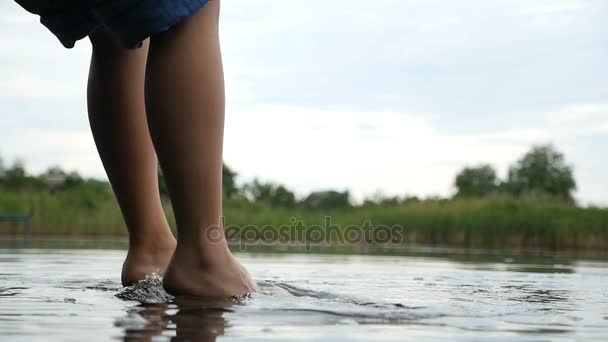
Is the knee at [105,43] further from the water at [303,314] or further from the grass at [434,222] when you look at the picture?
the grass at [434,222]

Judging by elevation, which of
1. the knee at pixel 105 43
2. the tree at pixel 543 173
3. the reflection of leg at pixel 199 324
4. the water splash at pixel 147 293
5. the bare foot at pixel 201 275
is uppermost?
the tree at pixel 543 173

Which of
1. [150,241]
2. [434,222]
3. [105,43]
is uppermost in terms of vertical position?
[105,43]

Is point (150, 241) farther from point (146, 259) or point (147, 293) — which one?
point (147, 293)

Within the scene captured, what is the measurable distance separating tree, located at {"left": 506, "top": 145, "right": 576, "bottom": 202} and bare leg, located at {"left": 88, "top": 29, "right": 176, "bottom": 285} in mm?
42401

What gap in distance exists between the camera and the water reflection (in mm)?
1132

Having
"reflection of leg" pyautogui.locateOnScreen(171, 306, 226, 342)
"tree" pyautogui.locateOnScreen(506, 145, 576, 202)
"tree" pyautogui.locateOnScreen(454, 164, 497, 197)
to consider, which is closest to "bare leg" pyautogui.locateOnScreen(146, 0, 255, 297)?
"reflection of leg" pyautogui.locateOnScreen(171, 306, 226, 342)

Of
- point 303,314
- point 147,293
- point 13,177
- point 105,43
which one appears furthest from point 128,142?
point 13,177

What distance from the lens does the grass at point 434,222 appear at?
9.79 meters

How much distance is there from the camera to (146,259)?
82.7 inches

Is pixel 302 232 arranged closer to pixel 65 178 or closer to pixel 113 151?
pixel 113 151

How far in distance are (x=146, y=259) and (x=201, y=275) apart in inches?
17.4

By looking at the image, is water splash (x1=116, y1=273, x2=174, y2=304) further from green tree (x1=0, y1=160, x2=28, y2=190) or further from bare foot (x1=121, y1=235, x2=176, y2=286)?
green tree (x1=0, y1=160, x2=28, y2=190)

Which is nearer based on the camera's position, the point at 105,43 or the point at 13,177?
the point at 105,43

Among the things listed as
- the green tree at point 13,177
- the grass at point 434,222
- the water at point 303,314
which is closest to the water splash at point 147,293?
the water at point 303,314
